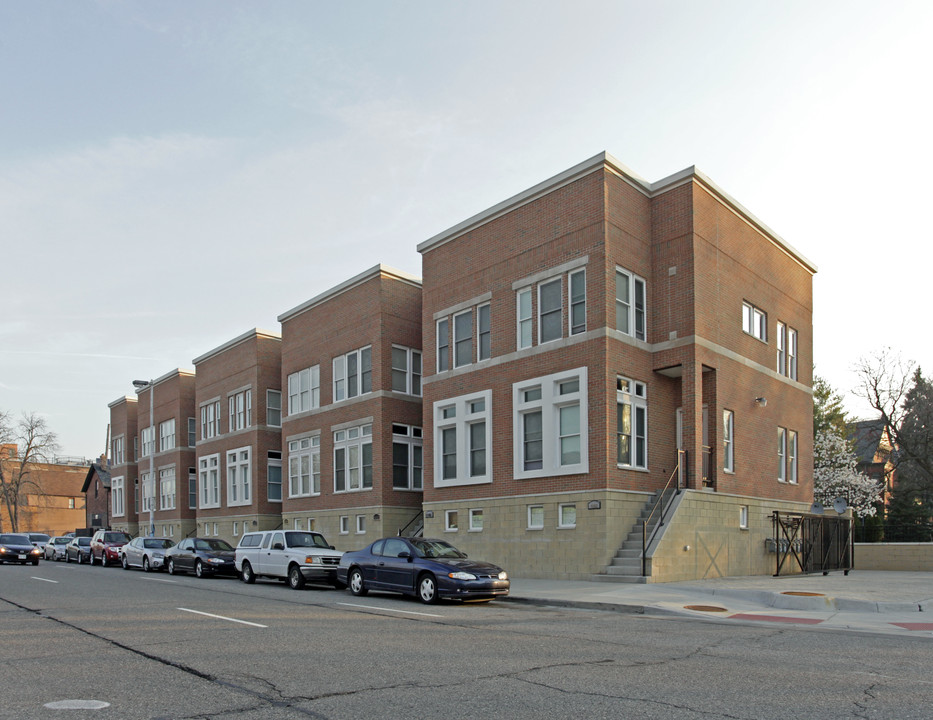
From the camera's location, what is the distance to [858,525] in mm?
41156

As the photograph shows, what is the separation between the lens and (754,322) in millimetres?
28938

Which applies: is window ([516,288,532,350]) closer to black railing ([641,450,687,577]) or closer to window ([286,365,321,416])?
black railing ([641,450,687,577])

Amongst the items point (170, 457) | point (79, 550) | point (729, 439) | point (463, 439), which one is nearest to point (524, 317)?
point (463, 439)

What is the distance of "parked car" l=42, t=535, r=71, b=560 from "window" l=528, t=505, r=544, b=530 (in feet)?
106

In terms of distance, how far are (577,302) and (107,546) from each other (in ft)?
85.9

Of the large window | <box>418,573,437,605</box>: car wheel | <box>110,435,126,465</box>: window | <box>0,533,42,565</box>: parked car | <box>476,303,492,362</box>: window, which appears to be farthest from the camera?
<box>110,435,126,465</box>: window

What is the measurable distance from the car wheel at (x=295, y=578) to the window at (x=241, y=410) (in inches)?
821

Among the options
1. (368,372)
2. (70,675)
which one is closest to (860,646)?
(70,675)

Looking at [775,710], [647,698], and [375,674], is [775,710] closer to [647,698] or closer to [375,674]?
[647,698]

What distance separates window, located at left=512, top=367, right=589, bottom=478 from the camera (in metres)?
24.3

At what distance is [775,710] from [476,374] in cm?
2073

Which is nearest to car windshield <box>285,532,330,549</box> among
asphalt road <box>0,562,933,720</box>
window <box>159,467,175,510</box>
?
asphalt road <box>0,562,933,720</box>

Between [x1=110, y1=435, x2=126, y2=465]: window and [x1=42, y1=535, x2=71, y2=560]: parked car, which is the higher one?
[x1=110, y1=435, x2=126, y2=465]: window

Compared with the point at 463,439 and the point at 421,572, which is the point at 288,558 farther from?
the point at 463,439
